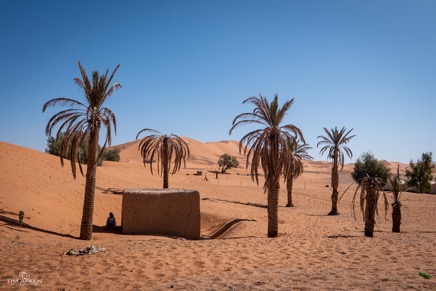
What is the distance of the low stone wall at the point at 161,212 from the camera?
14.4 meters

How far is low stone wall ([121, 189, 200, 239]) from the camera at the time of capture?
14.4 m

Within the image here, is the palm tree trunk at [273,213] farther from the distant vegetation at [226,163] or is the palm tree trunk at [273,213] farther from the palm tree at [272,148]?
the distant vegetation at [226,163]

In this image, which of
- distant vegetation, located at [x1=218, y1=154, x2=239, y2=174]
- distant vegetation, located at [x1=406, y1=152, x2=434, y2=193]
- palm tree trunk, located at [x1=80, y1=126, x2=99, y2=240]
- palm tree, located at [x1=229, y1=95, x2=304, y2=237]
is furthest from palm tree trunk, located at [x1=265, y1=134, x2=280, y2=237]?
distant vegetation, located at [x1=218, y1=154, x2=239, y2=174]

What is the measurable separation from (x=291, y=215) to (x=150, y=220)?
1057 cm

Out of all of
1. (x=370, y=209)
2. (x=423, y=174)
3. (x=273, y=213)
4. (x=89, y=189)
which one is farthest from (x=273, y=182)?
(x=423, y=174)

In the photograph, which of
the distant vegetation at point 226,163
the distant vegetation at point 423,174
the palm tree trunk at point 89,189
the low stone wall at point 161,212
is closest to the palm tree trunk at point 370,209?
the low stone wall at point 161,212

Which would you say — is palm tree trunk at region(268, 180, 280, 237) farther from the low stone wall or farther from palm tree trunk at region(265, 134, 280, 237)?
the low stone wall

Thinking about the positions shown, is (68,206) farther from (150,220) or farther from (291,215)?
(291,215)

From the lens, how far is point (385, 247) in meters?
10.4

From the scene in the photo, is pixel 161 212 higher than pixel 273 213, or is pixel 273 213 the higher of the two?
pixel 273 213

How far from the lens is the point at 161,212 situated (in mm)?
14758

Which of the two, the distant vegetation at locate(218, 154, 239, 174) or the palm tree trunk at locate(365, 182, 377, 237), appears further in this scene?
the distant vegetation at locate(218, 154, 239, 174)

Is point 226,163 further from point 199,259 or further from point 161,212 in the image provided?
point 199,259

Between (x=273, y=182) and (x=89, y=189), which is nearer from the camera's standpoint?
(x=89, y=189)
